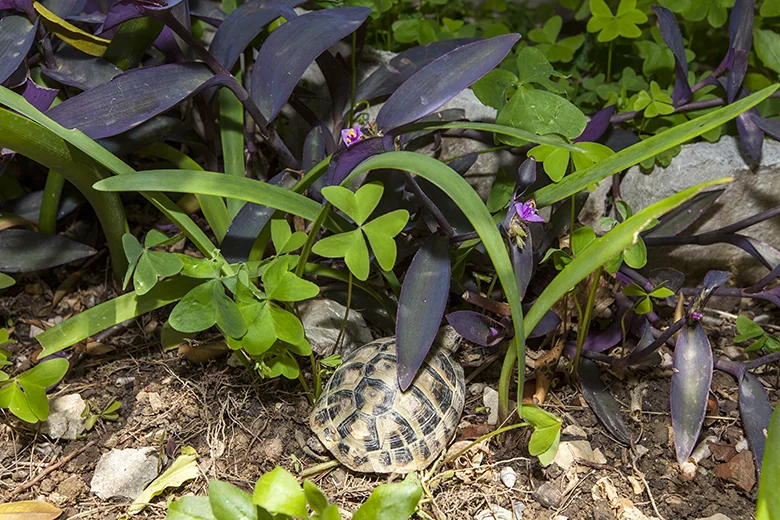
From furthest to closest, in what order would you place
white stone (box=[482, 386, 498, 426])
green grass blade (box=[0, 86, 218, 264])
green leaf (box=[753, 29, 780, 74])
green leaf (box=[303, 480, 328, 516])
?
green leaf (box=[753, 29, 780, 74])
white stone (box=[482, 386, 498, 426])
green grass blade (box=[0, 86, 218, 264])
green leaf (box=[303, 480, 328, 516])

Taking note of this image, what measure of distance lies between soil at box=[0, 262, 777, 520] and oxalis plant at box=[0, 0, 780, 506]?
0.27 feet

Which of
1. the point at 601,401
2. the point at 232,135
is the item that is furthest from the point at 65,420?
the point at 601,401

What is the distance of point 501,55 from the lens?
124 centimetres

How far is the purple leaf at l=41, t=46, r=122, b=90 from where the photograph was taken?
4.72 feet

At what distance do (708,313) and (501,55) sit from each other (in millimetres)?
978

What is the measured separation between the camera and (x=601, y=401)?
4.88 ft

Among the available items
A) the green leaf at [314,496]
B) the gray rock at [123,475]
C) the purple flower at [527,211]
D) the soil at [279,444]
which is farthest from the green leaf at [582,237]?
the gray rock at [123,475]

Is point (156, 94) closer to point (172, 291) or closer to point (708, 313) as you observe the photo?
point (172, 291)

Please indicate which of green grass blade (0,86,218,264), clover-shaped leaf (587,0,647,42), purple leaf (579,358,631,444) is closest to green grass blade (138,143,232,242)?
green grass blade (0,86,218,264)

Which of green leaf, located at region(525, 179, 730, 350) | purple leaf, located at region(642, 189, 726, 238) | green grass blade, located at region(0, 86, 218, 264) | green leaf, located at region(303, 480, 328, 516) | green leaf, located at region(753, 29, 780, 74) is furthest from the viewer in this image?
green leaf, located at region(753, 29, 780, 74)

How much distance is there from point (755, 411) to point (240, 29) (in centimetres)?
139

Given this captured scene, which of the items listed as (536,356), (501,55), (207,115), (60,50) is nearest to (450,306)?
(536,356)

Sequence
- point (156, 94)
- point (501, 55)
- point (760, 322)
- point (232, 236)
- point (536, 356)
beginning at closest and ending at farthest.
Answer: point (501, 55) → point (156, 94) → point (232, 236) → point (536, 356) → point (760, 322)

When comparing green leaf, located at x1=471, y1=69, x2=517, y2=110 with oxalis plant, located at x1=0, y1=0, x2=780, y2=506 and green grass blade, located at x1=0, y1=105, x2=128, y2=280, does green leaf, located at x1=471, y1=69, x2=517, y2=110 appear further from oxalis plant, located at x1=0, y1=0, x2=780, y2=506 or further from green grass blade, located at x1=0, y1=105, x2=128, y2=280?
green grass blade, located at x1=0, y1=105, x2=128, y2=280
